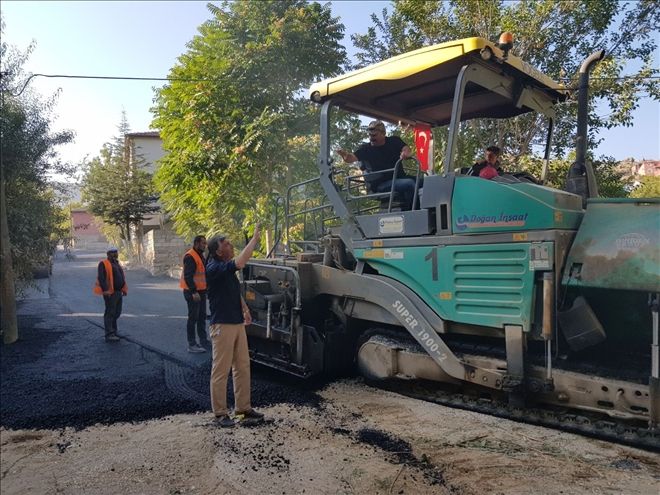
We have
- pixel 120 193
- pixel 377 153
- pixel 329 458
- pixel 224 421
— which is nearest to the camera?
pixel 329 458

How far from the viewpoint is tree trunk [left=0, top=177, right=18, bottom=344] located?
7.93 metres

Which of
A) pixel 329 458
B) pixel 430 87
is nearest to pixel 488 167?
pixel 430 87

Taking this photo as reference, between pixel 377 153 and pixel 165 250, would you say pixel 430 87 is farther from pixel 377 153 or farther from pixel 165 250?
pixel 165 250

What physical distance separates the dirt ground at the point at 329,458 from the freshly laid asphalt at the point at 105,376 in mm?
290

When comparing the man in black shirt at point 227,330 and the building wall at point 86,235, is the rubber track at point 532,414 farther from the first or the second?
the building wall at point 86,235

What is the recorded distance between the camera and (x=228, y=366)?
14.4ft

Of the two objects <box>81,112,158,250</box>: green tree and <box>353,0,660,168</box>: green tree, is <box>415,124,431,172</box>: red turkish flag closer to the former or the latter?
<box>353,0,660,168</box>: green tree

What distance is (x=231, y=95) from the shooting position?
1127 centimetres

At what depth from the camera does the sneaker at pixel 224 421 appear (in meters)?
4.20

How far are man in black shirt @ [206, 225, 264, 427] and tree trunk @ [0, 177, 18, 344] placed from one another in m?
5.17

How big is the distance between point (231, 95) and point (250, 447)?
8987 mm

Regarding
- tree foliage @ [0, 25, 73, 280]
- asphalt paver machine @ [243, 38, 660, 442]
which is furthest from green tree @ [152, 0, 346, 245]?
asphalt paver machine @ [243, 38, 660, 442]

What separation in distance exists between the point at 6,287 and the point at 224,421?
5691mm

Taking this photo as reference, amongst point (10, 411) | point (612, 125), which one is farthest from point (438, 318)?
point (612, 125)
